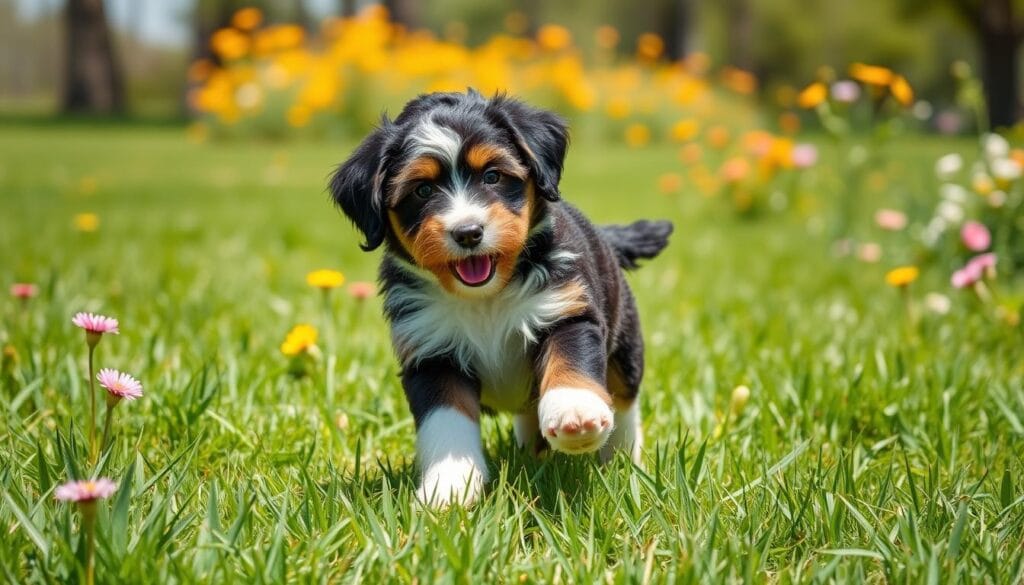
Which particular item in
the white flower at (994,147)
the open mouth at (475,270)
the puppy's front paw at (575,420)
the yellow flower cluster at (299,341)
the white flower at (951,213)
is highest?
the open mouth at (475,270)

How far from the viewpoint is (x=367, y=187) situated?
9.34ft

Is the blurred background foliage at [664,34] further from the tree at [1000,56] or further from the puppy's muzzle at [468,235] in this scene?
the puppy's muzzle at [468,235]

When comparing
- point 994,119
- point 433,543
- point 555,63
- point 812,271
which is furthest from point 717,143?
point 994,119

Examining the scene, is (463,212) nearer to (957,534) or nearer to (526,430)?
(526,430)

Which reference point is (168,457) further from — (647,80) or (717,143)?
(647,80)

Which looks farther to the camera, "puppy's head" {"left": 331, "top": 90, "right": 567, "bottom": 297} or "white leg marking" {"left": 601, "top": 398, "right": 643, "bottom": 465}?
"white leg marking" {"left": 601, "top": 398, "right": 643, "bottom": 465}

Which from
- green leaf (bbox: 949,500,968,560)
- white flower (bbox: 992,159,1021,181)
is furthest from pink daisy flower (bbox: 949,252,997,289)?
green leaf (bbox: 949,500,968,560)

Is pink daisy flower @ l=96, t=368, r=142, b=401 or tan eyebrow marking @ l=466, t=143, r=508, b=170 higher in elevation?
tan eyebrow marking @ l=466, t=143, r=508, b=170

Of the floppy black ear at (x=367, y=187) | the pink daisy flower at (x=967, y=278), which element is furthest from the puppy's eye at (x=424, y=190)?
the pink daisy flower at (x=967, y=278)

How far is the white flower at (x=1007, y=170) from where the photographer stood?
5.34m

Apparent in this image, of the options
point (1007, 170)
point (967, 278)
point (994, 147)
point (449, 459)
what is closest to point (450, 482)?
point (449, 459)

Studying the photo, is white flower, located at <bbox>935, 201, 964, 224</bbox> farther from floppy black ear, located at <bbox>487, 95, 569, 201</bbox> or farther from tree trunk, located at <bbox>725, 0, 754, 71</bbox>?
tree trunk, located at <bbox>725, 0, 754, 71</bbox>

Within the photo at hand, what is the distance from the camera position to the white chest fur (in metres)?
2.78

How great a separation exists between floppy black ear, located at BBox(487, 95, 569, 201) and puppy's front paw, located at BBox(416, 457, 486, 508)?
2.60 feet
